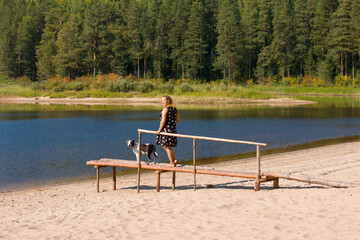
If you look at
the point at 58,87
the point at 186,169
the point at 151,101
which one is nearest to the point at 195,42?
the point at 58,87

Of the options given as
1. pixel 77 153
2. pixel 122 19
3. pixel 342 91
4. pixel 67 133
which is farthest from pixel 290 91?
pixel 77 153

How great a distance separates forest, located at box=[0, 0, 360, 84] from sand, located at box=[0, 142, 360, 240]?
64.3 meters

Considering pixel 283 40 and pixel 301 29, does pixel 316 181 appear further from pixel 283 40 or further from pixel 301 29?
pixel 301 29

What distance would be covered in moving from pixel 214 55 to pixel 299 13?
65.8ft

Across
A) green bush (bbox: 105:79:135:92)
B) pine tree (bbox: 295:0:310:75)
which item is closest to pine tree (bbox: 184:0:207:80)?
pine tree (bbox: 295:0:310:75)

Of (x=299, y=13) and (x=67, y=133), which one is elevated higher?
(x=299, y=13)

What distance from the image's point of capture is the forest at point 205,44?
7644 centimetres

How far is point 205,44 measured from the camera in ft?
285

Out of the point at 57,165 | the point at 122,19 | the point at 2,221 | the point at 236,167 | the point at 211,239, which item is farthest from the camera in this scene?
the point at 122,19

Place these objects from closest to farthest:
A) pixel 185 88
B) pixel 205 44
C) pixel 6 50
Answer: pixel 185 88
pixel 205 44
pixel 6 50

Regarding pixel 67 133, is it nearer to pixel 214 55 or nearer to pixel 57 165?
pixel 57 165

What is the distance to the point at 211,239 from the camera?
269 inches

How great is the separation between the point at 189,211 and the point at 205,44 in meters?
80.4

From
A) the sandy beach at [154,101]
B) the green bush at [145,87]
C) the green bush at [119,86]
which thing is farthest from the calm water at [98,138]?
the green bush at [119,86]
